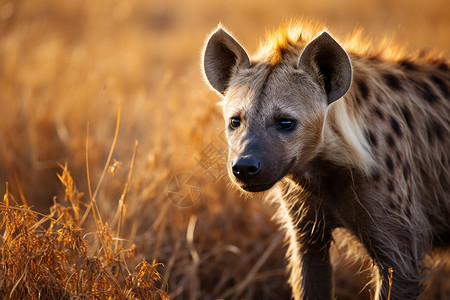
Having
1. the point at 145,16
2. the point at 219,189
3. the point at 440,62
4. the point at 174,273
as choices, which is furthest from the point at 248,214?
the point at 145,16

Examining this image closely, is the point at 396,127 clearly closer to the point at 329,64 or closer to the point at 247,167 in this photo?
the point at 329,64

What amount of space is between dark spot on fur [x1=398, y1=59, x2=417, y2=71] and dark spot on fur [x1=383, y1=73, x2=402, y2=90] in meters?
0.15

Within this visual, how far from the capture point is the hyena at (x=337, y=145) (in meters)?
1.78

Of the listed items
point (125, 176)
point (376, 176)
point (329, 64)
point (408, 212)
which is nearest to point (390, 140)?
point (376, 176)

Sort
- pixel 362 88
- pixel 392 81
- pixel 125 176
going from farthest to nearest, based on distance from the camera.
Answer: pixel 125 176
pixel 392 81
pixel 362 88

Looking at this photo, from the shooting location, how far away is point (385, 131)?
197 cm

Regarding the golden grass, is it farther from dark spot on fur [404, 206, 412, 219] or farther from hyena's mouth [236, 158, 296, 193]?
dark spot on fur [404, 206, 412, 219]

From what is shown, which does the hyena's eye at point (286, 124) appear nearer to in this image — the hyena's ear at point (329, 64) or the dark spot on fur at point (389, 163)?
the hyena's ear at point (329, 64)

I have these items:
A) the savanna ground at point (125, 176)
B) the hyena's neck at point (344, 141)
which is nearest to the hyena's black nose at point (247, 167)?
the hyena's neck at point (344, 141)

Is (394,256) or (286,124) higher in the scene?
(286,124)

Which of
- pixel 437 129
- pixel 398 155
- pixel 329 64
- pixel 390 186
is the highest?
pixel 329 64

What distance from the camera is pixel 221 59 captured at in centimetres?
207

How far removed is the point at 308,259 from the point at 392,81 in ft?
2.86

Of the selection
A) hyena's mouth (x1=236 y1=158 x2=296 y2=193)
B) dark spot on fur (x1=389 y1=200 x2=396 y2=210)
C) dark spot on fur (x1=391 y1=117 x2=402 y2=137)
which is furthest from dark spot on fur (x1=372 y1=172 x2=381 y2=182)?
hyena's mouth (x1=236 y1=158 x2=296 y2=193)
